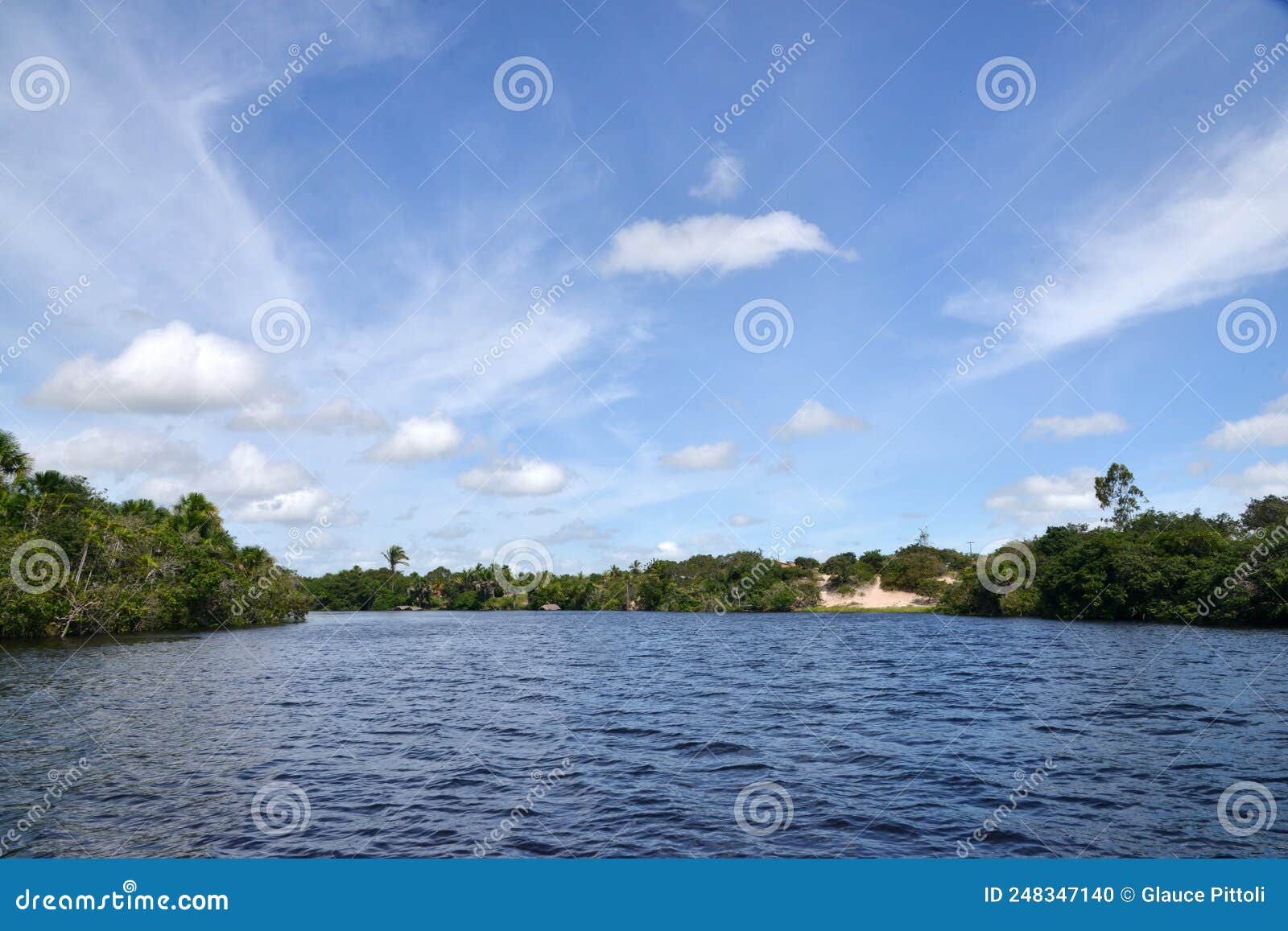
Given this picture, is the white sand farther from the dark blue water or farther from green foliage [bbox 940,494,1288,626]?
the dark blue water

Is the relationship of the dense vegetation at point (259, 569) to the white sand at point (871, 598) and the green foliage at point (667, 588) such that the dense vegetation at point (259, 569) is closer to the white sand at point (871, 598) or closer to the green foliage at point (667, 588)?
the green foliage at point (667, 588)

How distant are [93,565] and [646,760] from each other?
192ft

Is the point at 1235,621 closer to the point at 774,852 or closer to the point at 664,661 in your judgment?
the point at 664,661

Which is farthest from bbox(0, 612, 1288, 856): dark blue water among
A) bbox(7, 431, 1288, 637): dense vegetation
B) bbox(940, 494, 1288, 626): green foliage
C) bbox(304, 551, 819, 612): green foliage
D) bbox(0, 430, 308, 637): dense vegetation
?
bbox(304, 551, 819, 612): green foliage

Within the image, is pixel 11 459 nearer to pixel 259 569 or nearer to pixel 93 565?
pixel 93 565

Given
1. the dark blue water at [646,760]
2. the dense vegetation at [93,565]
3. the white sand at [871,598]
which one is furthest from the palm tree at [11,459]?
the white sand at [871,598]

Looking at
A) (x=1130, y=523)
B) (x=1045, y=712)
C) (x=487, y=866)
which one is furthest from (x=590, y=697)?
(x=1130, y=523)

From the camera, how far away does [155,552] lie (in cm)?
6519

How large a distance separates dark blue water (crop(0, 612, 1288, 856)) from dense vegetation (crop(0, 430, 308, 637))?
543 inches

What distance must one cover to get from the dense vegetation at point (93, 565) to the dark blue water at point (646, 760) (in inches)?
543

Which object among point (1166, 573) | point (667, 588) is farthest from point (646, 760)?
point (667, 588)

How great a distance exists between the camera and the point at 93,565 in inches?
2251

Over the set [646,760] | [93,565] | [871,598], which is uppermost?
[93,565]

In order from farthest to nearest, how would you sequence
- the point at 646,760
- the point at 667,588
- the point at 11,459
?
the point at 667,588 < the point at 11,459 < the point at 646,760
